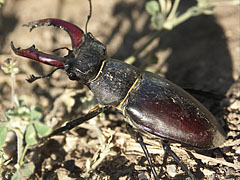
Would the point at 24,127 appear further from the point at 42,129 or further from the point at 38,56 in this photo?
the point at 38,56

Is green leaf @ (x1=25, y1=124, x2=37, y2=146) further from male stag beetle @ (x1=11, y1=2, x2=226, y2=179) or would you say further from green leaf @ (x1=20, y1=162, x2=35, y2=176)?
male stag beetle @ (x1=11, y1=2, x2=226, y2=179)

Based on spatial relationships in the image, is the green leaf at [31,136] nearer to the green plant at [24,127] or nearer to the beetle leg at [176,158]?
the green plant at [24,127]

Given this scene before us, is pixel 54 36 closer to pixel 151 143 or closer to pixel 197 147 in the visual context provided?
pixel 151 143

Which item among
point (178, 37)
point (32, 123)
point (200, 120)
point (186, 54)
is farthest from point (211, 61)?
point (32, 123)

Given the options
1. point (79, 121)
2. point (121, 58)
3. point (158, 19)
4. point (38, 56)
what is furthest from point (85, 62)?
point (121, 58)

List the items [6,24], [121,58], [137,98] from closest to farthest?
[137,98] → [121,58] → [6,24]

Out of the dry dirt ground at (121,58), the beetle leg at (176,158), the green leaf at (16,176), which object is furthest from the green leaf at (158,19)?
the green leaf at (16,176)
